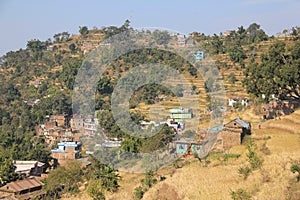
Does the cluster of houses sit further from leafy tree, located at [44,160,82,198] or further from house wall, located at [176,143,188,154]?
house wall, located at [176,143,188,154]

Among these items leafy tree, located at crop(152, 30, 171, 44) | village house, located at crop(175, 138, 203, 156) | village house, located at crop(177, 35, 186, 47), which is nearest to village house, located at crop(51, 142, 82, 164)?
village house, located at crop(175, 138, 203, 156)

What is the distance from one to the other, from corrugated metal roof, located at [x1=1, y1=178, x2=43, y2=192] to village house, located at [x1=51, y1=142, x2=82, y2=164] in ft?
21.9

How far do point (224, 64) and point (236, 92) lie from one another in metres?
6.49

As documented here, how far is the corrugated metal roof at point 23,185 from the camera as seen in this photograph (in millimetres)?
18047

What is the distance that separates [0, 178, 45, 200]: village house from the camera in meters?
17.6

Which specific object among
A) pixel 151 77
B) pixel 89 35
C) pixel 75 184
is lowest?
pixel 75 184

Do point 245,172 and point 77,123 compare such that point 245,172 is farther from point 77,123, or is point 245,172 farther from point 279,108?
point 77,123

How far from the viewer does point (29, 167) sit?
22391 millimetres

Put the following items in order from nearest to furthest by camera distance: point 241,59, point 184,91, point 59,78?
point 184,91, point 241,59, point 59,78

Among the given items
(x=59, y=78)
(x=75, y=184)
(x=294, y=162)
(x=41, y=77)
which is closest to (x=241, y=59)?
(x=59, y=78)

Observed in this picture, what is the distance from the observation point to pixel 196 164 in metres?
13.6

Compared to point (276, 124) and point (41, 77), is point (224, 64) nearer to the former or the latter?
point (41, 77)

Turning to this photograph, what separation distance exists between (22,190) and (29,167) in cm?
442

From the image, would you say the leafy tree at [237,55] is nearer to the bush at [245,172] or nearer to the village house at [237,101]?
the village house at [237,101]
